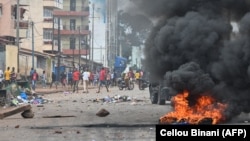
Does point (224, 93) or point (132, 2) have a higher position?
point (132, 2)

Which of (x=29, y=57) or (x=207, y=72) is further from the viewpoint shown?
(x=29, y=57)

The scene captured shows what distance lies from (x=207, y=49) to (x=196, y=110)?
69.1 inches

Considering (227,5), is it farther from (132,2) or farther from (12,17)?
(12,17)

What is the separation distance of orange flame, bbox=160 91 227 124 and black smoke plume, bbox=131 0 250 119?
21 cm

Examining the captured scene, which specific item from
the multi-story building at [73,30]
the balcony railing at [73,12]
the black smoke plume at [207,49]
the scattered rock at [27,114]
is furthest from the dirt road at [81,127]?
the balcony railing at [73,12]

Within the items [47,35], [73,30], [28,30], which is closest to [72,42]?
[73,30]

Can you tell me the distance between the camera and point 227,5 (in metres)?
16.9

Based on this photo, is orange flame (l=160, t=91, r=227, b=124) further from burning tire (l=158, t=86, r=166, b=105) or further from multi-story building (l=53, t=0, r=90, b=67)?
multi-story building (l=53, t=0, r=90, b=67)

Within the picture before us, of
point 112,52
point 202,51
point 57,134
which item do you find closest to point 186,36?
point 202,51

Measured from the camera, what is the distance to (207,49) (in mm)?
16453

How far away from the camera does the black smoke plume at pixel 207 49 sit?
15.9 m

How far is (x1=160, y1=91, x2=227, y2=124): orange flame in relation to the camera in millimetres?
15484

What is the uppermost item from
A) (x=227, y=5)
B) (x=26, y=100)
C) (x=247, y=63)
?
(x=227, y=5)

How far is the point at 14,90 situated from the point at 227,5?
48.2 feet
